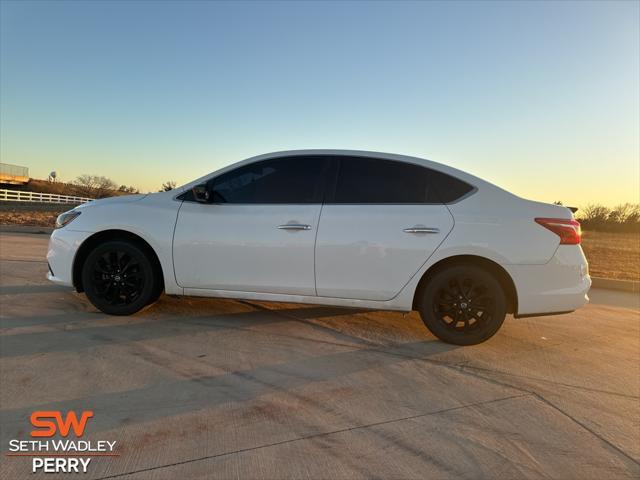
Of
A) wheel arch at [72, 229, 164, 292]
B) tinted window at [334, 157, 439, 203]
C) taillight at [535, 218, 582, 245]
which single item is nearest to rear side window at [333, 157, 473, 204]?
tinted window at [334, 157, 439, 203]

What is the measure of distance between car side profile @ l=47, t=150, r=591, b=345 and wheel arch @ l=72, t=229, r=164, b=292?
12 millimetres

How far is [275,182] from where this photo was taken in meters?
3.82

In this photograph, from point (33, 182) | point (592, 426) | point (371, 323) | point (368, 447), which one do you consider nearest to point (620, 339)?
point (592, 426)

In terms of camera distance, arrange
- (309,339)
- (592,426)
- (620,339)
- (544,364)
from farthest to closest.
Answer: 1. (620,339)
2. (309,339)
3. (544,364)
4. (592,426)

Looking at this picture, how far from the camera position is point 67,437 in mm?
2047

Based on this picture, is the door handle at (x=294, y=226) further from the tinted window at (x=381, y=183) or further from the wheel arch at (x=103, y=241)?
the wheel arch at (x=103, y=241)

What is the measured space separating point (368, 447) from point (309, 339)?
160 cm

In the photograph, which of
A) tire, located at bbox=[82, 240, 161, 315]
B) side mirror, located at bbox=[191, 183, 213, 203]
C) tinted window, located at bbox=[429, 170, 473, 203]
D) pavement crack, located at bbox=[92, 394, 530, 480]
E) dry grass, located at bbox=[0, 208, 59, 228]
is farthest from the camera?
dry grass, located at bbox=[0, 208, 59, 228]

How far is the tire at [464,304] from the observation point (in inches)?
135

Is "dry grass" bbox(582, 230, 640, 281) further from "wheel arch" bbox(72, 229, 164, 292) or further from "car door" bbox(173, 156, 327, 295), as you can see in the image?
"wheel arch" bbox(72, 229, 164, 292)

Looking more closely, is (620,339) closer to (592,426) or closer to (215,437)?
(592,426)

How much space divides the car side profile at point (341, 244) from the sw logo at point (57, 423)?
171 cm

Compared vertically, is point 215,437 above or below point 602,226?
below

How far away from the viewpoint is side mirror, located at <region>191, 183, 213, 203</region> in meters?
3.76
